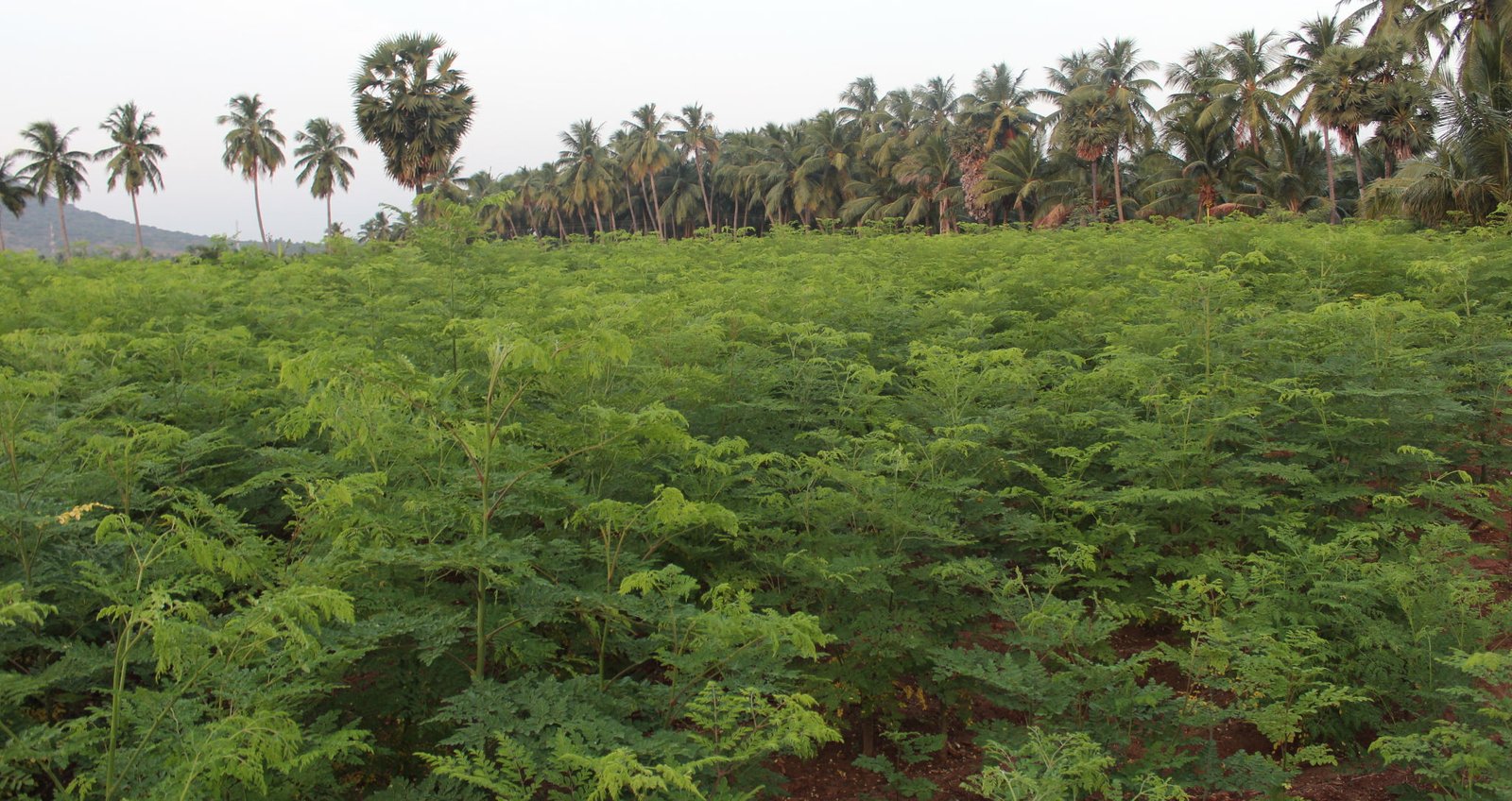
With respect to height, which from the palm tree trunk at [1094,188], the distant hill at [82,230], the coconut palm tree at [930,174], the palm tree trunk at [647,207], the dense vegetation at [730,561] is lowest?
the dense vegetation at [730,561]

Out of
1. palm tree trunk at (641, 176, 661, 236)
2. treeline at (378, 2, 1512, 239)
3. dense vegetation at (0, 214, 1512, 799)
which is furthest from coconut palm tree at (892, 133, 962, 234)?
dense vegetation at (0, 214, 1512, 799)

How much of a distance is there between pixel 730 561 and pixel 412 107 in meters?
24.0

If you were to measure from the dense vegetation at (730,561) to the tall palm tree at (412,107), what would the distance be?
19.3 meters

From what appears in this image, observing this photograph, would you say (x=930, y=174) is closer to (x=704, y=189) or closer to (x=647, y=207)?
(x=704, y=189)

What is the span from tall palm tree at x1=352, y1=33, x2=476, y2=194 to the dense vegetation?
19303mm

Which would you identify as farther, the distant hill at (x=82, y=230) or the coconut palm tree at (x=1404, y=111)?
the distant hill at (x=82, y=230)

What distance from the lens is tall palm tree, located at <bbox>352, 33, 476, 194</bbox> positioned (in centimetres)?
2520

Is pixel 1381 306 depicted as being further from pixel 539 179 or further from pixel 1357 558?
pixel 539 179

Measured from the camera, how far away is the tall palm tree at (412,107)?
2520 centimetres

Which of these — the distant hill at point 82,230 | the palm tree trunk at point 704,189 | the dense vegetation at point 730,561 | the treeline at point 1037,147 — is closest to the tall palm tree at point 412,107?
the treeline at point 1037,147

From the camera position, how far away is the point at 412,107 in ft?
81.9

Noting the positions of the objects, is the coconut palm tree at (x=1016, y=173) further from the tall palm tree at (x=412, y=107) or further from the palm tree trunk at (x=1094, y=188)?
the tall palm tree at (x=412, y=107)

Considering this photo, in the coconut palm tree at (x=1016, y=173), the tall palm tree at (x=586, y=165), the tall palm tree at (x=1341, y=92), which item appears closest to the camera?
the tall palm tree at (x=1341, y=92)

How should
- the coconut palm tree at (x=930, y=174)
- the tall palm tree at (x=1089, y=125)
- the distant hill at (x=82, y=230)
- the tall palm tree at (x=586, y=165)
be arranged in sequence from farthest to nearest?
the distant hill at (x=82, y=230)
the tall palm tree at (x=586, y=165)
the coconut palm tree at (x=930, y=174)
the tall palm tree at (x=1089, y=125)
